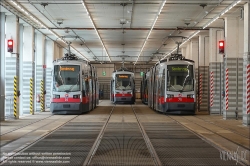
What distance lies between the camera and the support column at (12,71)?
79.9ft

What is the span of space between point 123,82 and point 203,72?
36.0 ft

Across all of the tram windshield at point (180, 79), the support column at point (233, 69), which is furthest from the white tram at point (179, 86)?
the support column at point (233, 69)

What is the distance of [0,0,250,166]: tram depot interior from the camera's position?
39.7 feet

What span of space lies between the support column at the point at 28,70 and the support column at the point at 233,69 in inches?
505

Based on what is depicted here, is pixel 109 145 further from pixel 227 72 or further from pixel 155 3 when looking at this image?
pixel 227 72

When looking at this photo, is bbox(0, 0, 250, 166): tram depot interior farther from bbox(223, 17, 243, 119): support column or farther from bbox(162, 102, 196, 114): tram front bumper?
bbox(162, 102, 196, 114): tram front bumper

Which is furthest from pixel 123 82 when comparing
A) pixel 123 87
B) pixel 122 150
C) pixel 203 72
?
pixel 122 150

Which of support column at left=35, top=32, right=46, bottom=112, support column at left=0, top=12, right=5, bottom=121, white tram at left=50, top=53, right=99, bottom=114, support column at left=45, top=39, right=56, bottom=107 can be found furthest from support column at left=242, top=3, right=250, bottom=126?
support column at left=45, top=39, right=56, bottom=107

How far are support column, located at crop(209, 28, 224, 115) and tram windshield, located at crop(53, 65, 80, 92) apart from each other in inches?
366

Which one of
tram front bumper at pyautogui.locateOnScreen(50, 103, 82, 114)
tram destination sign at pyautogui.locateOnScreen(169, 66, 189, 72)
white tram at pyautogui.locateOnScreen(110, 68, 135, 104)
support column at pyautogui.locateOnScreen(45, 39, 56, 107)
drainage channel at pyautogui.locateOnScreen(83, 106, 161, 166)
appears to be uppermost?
support column at pyautogui.locateOnScreen(45, 39, 56, 107)

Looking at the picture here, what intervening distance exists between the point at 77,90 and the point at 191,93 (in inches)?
281

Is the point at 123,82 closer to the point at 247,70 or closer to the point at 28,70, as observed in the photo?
the point at 28,70

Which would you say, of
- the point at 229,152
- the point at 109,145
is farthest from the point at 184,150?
the point at 109,145

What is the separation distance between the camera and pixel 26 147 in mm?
12508
